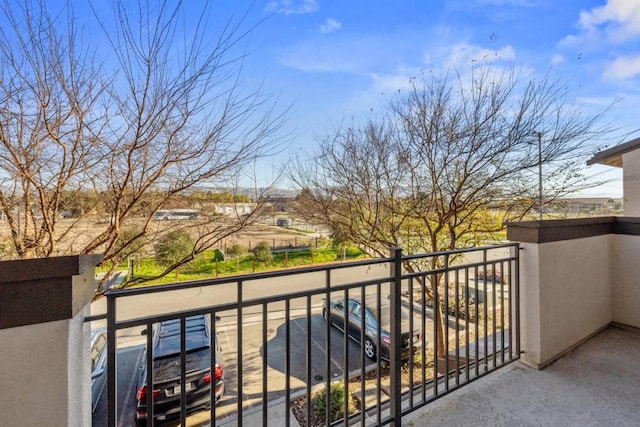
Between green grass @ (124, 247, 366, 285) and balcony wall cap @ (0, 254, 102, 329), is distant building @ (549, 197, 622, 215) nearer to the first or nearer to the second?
green grass @ (124, 247, 366, 285)

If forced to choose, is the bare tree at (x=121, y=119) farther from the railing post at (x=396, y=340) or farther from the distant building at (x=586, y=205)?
the distant building at (x=586, y=205)

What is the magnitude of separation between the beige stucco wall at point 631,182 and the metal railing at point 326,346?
215 centimetres

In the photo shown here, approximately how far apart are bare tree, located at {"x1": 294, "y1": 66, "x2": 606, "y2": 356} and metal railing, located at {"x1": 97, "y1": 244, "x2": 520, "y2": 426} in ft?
3.21

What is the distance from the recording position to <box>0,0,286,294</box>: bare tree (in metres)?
2.63

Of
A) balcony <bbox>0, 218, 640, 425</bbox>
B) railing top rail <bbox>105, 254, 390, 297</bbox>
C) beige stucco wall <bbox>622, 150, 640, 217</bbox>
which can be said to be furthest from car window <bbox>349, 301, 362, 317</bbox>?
railing top rail <bbox>105, 254, 390, 297</bbox>

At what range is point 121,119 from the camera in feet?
9.84

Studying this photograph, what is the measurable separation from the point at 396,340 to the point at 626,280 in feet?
9.76

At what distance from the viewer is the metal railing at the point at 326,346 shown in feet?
4.24

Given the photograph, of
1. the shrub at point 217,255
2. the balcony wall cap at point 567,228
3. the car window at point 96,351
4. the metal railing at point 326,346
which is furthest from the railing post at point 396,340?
the car window at point 96,351

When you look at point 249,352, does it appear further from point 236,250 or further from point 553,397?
point 553,397

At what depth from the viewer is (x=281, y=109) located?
3402 millimetres

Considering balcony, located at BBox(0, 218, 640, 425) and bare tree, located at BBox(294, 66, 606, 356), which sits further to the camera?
bare tree, located at BBox(294, 66, 606, 356)

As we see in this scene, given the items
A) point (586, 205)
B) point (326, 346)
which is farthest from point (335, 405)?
point (586, 205)

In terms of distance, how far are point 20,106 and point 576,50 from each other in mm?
6603
